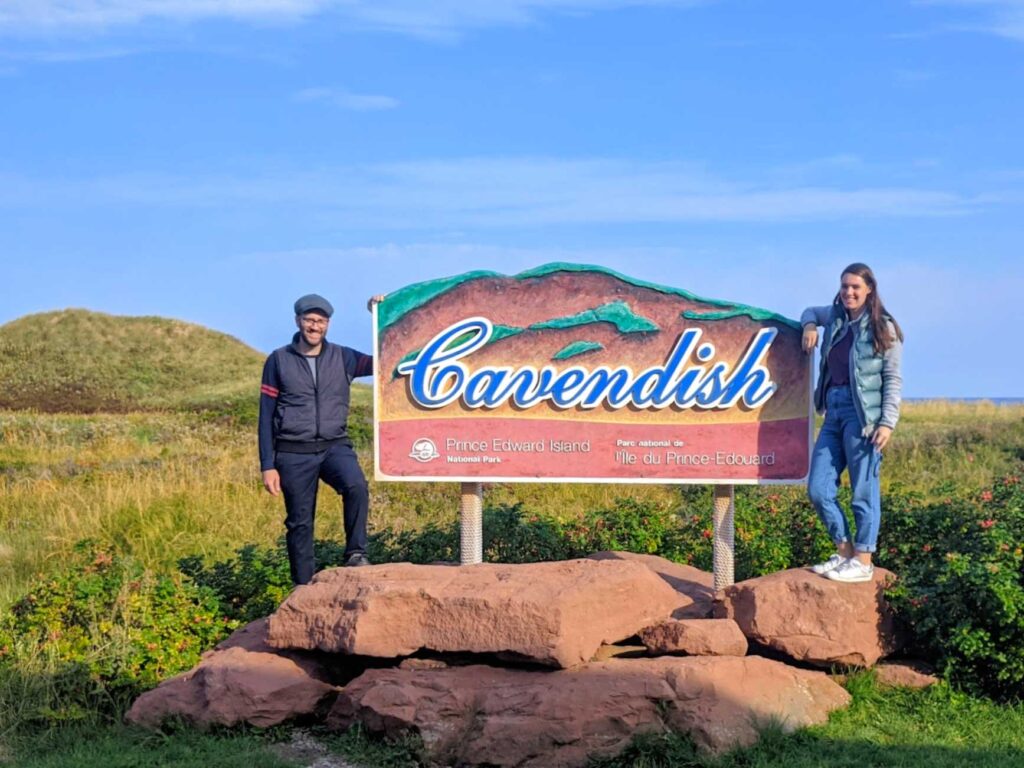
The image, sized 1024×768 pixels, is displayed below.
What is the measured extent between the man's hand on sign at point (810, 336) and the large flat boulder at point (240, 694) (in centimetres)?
408

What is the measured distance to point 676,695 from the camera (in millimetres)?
6301

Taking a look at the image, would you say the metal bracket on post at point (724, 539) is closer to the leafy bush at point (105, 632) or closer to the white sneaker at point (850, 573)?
the white sneaker at point (850, 573)

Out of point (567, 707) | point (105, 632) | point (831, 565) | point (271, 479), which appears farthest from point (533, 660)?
point (105, 632)

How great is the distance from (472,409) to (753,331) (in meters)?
2.23

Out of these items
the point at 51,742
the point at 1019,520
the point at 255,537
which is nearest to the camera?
the point at 51,742

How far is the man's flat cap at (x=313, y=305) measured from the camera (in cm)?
802

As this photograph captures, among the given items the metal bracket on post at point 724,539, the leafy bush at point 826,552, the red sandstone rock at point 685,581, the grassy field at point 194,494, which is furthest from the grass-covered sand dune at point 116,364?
the metal bracket on post at point 724,539

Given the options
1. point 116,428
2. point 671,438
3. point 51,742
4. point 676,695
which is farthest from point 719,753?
point 116,428

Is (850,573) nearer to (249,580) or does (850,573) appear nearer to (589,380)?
(589,380)

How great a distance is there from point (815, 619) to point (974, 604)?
1.01 meters

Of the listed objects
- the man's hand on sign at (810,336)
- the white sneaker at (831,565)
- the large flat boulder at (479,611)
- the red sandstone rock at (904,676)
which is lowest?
the red sandstone rock at (904,676)

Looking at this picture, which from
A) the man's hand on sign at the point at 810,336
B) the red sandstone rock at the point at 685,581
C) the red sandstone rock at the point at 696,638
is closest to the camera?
the red sandstone rock at the point at 696,638

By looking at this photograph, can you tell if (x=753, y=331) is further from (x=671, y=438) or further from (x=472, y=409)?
(x=472, y=409)

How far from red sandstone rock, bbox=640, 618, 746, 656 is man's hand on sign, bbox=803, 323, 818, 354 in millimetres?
Result: 2201
